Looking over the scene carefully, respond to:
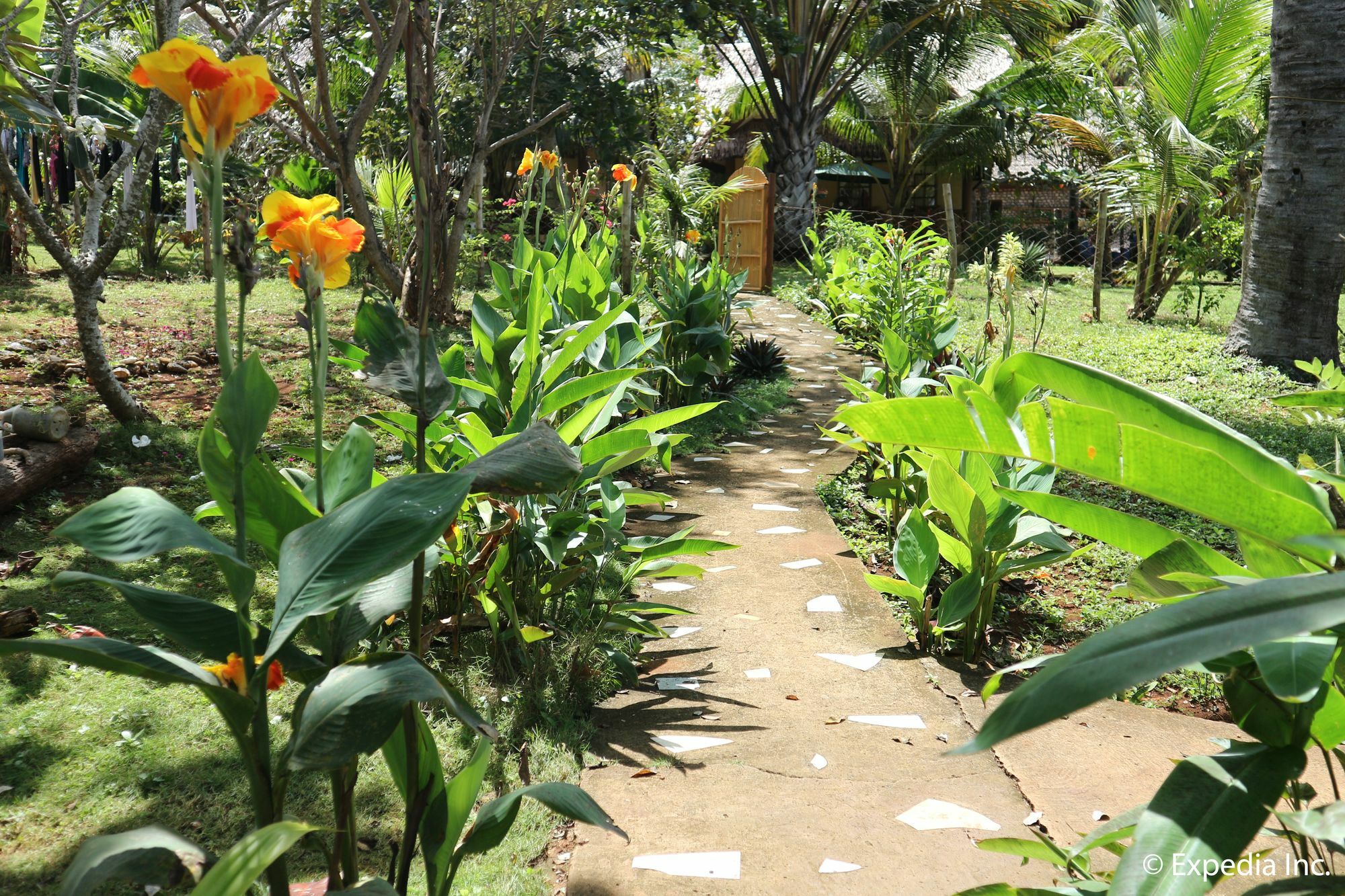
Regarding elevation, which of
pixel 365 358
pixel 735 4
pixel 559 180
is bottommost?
pixel 365 358

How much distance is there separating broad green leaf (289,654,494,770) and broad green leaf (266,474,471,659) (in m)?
0.10

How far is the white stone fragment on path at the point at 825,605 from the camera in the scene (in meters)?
3.53

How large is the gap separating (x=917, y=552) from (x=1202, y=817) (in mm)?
2171

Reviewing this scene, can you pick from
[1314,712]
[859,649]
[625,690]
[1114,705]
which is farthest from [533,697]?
[1314,712]

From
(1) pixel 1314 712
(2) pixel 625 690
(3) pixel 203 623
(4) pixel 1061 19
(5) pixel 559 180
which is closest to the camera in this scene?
(1) pixel 1314 712

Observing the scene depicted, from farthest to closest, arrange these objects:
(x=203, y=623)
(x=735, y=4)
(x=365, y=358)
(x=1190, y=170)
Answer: (x=1190, y=170), (x=735, y=4), (x=365, y=358), (x=203, y=623)

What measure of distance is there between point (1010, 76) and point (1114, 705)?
632 inches

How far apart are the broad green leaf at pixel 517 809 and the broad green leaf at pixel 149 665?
39 centimetres

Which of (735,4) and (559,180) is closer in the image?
(559,180)

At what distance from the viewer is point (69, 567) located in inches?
133

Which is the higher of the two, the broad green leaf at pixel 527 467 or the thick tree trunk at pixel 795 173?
the thick tree trunk at pixel 795 173

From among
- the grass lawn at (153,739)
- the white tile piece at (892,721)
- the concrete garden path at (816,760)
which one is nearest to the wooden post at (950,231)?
the concrete garden path at (816,760)

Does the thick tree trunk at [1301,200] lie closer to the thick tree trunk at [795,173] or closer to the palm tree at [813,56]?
the palm tree at [813,56]

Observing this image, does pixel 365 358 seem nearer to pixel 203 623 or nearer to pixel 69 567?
pixel 203 623
